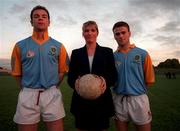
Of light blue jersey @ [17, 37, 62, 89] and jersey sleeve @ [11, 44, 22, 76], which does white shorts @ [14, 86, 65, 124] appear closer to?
light blue jersey @ [17, 37, 62, 89]

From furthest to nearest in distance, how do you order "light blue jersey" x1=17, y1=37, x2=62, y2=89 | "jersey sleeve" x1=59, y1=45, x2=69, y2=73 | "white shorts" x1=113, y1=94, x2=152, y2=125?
"white shorts" x1=113, y1=94, x2=152, y2=125
"jersey sleeve" x1=59, y1=45, x2=69, y2=73
"light blue jersey" x1=17, y1=37, x2=62, y2=89

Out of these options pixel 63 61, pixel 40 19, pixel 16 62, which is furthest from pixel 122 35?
pixel 16 62

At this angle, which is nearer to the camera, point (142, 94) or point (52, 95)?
point (52, 95)

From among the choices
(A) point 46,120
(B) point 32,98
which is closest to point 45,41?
(B) point 32,98

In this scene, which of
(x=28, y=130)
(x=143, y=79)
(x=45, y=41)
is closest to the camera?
(x=28, y=130)

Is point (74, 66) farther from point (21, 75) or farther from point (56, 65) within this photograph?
point (21, 75)

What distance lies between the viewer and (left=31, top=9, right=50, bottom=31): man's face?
483cm

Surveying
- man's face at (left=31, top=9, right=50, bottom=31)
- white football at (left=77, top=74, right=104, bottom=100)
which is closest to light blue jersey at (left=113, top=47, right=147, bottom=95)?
white football at (left=77, top=74, right=104, bottom=100)

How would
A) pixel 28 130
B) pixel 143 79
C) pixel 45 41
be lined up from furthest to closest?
1. pixel 143 79
2. pixel 45 41
3. pixel 28 130

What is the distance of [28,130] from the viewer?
4711 millimetres

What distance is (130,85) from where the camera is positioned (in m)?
5.21

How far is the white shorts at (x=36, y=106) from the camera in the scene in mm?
4703

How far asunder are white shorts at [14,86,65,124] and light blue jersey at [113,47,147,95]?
1176mm

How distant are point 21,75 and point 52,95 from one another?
656mm
